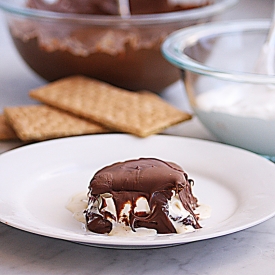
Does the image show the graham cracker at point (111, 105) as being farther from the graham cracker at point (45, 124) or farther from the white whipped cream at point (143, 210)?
the white whipped cream at point (143, 210)

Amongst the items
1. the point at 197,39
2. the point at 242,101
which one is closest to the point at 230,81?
the point at 242,101

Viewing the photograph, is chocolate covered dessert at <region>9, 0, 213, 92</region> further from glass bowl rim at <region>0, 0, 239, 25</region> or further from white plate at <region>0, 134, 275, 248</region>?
white plate at <region>0, 134, 275, 248</region>

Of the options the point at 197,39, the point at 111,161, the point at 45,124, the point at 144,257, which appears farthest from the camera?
the point at 197,39

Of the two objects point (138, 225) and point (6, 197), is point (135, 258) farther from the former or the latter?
point (6, 197)

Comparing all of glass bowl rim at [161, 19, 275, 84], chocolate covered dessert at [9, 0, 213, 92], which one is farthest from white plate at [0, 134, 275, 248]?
chocolate covered dessert at [9, 0, 213, 92]

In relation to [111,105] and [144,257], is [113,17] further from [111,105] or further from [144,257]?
[144,257]

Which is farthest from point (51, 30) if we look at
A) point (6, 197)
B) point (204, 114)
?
point (6, 197)
